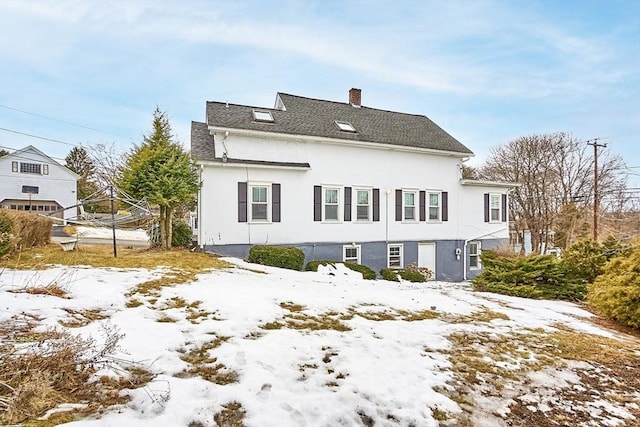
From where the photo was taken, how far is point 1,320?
11.6 ft

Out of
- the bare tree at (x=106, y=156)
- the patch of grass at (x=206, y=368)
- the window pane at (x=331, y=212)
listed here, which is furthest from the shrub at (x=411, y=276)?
the bare tree at (x=106, y=156)

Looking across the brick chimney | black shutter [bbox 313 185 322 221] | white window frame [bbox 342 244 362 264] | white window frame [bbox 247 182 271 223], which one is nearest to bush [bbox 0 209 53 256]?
white window frame [bbox 247 182 271 223]

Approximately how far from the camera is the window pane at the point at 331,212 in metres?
14.5

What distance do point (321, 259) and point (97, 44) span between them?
1236 centimetres

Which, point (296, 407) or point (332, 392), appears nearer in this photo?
point (296, 407)

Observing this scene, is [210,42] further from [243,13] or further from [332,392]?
[332,392]

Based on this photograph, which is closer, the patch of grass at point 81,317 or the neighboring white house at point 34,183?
the patch of grass at point 81,317

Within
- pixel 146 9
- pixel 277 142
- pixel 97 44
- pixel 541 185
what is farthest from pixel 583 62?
pixel 97 44

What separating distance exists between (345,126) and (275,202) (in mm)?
5234

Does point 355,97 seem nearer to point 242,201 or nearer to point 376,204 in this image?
point 376,204

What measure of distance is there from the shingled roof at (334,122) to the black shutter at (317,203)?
89.4 inches

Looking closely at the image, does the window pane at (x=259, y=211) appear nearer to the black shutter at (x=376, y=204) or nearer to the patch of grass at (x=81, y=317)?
the black shutter at (x=376, y=204)

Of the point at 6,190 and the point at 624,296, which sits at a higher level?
the point at 6,190

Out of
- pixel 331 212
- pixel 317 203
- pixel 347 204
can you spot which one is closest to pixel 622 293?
pixel 347 204
